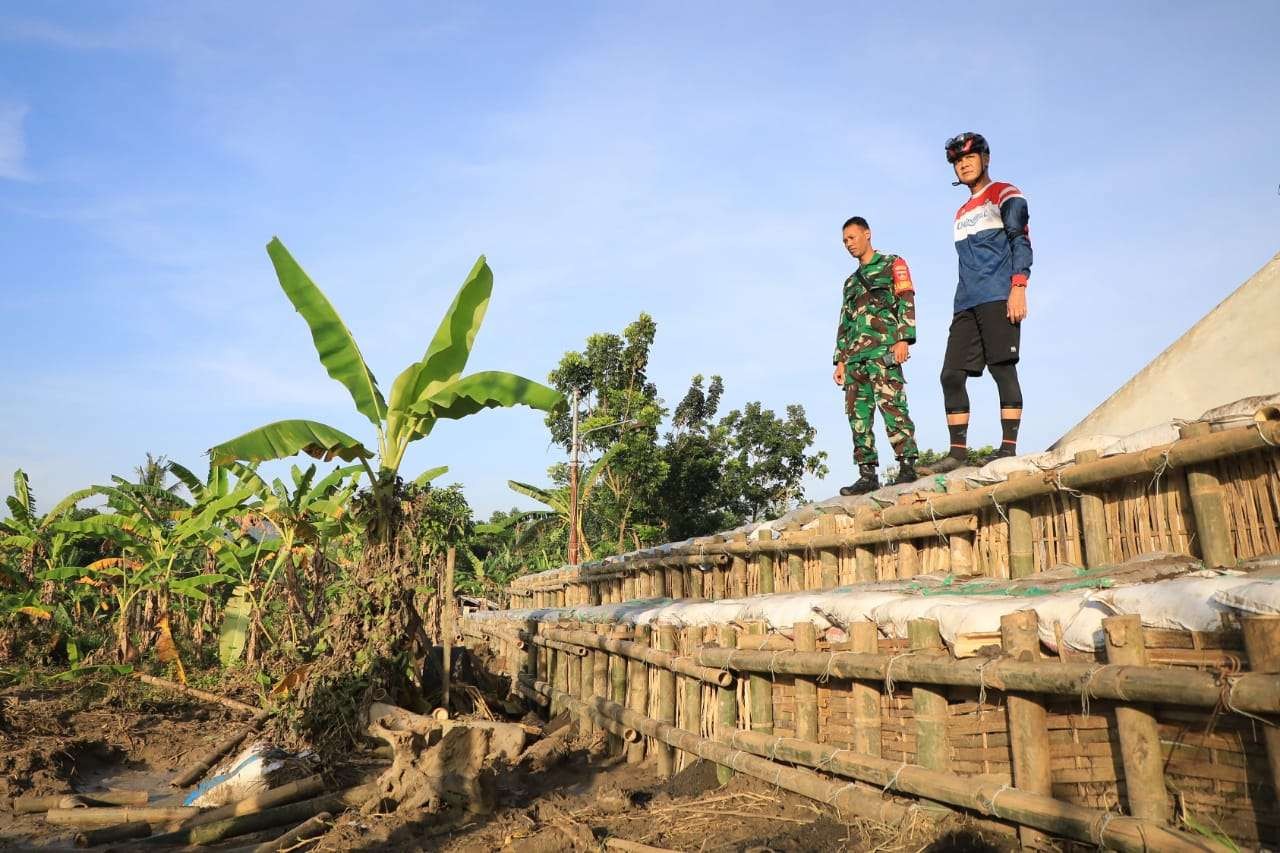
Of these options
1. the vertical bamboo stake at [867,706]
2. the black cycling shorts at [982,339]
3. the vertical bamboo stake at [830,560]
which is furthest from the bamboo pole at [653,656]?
the black cycling shorts at [982,339]

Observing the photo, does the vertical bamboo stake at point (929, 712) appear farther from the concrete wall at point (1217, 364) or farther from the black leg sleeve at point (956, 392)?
the concrete wall at point (1217, 364)

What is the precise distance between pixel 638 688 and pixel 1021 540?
134 inches

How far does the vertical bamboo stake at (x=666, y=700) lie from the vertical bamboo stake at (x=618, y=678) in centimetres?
90

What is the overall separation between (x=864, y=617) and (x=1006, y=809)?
134 centimetres

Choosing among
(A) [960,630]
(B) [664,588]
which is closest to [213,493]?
(B) [664,588]

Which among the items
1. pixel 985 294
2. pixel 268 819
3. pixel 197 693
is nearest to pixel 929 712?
pixel 985 294

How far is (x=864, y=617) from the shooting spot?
4.82 meters

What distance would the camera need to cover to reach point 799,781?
4.93m

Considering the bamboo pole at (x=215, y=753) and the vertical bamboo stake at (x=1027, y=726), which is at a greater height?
the vertical bamboo stake at (x=1027, y=726)

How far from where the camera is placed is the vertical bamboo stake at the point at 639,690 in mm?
7371

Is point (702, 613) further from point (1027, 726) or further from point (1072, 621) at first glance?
point (1072, 621)

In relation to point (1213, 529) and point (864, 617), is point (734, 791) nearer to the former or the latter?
point (864, 617)

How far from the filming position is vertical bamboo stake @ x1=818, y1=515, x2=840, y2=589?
6.88m

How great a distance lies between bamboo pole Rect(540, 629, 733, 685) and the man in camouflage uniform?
1.85 meters
